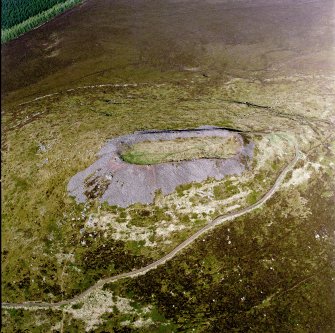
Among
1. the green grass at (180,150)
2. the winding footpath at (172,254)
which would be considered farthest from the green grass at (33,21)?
the winding footpath at (172,254)

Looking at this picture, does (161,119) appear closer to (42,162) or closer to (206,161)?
(206,161)

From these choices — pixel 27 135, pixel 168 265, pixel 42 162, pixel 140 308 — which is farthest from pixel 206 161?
pixel 27 135

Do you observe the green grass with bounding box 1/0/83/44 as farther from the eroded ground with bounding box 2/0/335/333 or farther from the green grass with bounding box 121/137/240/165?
the green grass with bounding box 121/137/240/165

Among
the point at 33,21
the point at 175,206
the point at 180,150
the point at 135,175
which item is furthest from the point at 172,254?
the point at 33,21

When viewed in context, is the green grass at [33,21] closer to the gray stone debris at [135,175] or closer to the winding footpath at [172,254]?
the gray stone debris at [135,175]

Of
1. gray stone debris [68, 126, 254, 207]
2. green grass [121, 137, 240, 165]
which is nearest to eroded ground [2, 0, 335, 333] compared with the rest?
gray stone debris [68, 126, 254, 207]
